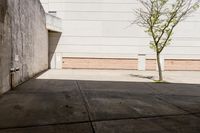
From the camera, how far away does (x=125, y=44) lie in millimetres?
21781

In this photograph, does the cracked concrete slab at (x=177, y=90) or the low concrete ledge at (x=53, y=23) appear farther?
the low concrete ledge at (x=53, y=23)

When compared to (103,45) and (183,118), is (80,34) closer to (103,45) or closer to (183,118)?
(103,45)

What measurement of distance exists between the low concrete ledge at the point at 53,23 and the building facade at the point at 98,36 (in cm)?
69

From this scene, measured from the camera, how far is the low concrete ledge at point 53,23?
62.3 ft

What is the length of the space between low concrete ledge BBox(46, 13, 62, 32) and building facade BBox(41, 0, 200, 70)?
0.69 meters

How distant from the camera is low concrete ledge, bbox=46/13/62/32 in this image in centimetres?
1900

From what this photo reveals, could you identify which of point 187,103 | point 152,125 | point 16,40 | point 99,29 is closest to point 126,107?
point 152,125

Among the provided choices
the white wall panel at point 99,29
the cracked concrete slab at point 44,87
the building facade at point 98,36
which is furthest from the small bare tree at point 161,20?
the cracked concrete slab at point 44,87

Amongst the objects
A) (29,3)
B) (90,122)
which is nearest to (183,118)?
(90,122)

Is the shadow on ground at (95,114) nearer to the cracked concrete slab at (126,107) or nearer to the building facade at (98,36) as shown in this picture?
the cracked concrete slab at (126,107)

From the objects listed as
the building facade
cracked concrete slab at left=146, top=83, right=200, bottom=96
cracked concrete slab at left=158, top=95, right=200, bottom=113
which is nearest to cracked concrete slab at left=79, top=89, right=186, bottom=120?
cracked concrete slab at left=158, top=95, right=200, bottom=113

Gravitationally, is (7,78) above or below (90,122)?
above

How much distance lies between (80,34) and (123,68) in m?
5.61

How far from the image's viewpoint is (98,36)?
21.6 m
